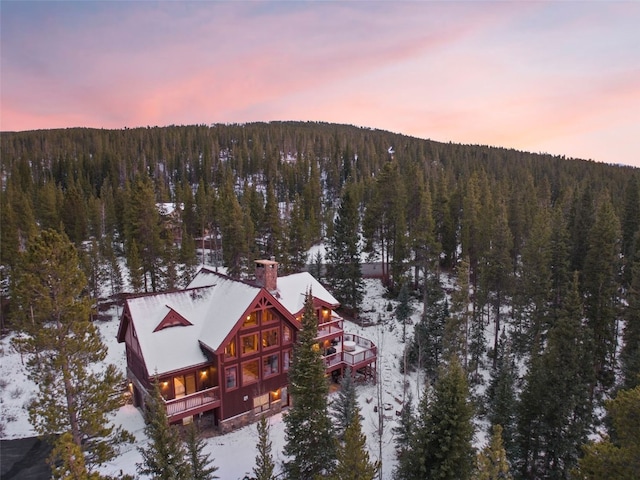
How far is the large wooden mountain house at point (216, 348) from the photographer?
23188 mm

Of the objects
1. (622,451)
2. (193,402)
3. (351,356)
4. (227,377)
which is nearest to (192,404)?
(193,402)

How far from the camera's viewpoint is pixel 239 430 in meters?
24.3

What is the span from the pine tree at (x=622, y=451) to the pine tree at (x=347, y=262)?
92.3ft

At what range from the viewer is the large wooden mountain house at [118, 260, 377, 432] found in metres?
23.2

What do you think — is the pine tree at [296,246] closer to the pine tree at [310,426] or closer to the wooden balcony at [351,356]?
the wooden balcony at [351,356]

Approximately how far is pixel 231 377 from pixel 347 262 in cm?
2117

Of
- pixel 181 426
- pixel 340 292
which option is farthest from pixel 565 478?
pixel 340 292

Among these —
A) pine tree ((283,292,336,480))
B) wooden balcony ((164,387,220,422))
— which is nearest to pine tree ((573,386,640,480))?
pine tree ((283,292,336,480))

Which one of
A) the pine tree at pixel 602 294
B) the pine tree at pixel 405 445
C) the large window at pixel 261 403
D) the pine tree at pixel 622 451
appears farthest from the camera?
the pine tree at pixel 602 294

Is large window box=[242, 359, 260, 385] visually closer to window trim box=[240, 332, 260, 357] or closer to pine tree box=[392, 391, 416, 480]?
window trim box=[240, 332, 260, 357]

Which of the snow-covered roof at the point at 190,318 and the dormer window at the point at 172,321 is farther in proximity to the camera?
the dormer window at the point at 172,321

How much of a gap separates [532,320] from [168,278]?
115ft

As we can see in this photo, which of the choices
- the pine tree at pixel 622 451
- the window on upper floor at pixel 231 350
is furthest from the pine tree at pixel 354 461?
the window on upper floor at pixel 231 350

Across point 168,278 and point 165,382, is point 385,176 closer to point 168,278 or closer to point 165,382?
Answer: point 168,278
